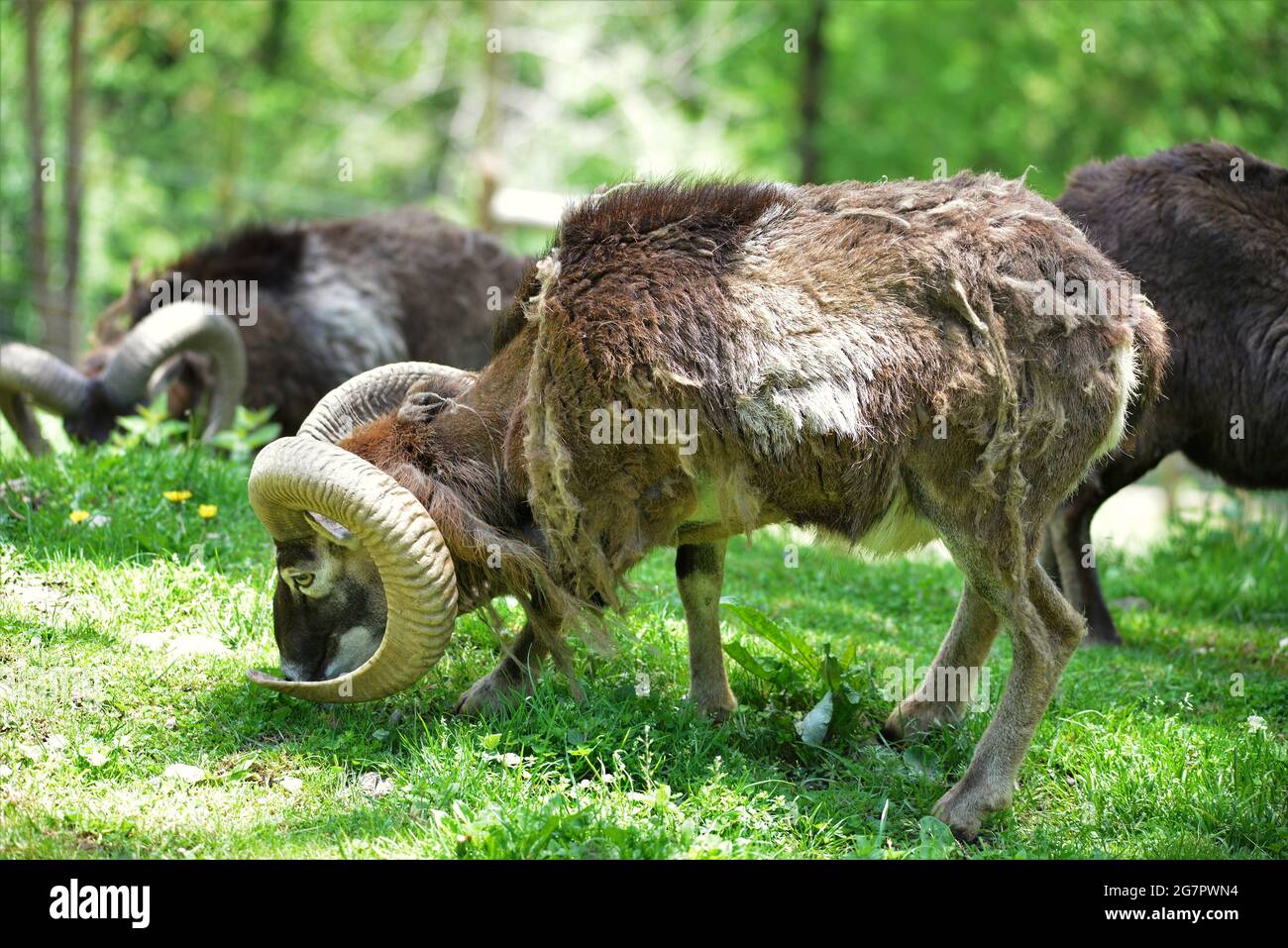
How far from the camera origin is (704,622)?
213 inches

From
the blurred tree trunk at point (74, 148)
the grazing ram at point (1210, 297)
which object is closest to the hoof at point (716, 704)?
the grazing ram at point (1210, 297)

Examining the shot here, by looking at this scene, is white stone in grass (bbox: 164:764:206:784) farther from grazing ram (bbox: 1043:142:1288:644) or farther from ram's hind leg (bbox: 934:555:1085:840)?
grazing ram (bbox: 1043:142:1288:644)

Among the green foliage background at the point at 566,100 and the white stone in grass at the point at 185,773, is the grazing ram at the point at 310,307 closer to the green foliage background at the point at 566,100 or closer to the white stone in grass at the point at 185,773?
the white stone in grass at the point at 185,773

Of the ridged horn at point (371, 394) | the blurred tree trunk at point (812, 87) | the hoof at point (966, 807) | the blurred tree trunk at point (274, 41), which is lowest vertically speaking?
the hoof at point (966, 807)

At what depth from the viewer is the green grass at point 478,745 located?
13.8 feet

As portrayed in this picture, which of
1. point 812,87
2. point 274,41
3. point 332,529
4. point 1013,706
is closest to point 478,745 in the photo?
point 332,529

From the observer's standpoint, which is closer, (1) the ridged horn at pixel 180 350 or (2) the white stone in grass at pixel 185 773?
(2) the white stone in grass at pixel 185 773

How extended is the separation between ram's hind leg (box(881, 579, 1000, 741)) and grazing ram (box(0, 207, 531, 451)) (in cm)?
525

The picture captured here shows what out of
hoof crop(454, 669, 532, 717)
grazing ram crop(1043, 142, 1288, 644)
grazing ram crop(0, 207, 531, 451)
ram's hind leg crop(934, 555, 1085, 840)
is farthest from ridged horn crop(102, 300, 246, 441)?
ram's hind leg crop(934, 555, 1085, 840)

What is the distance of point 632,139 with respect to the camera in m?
20.9

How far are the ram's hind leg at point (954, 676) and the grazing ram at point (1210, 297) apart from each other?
178 centimetres

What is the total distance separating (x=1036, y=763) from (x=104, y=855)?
3494mm
